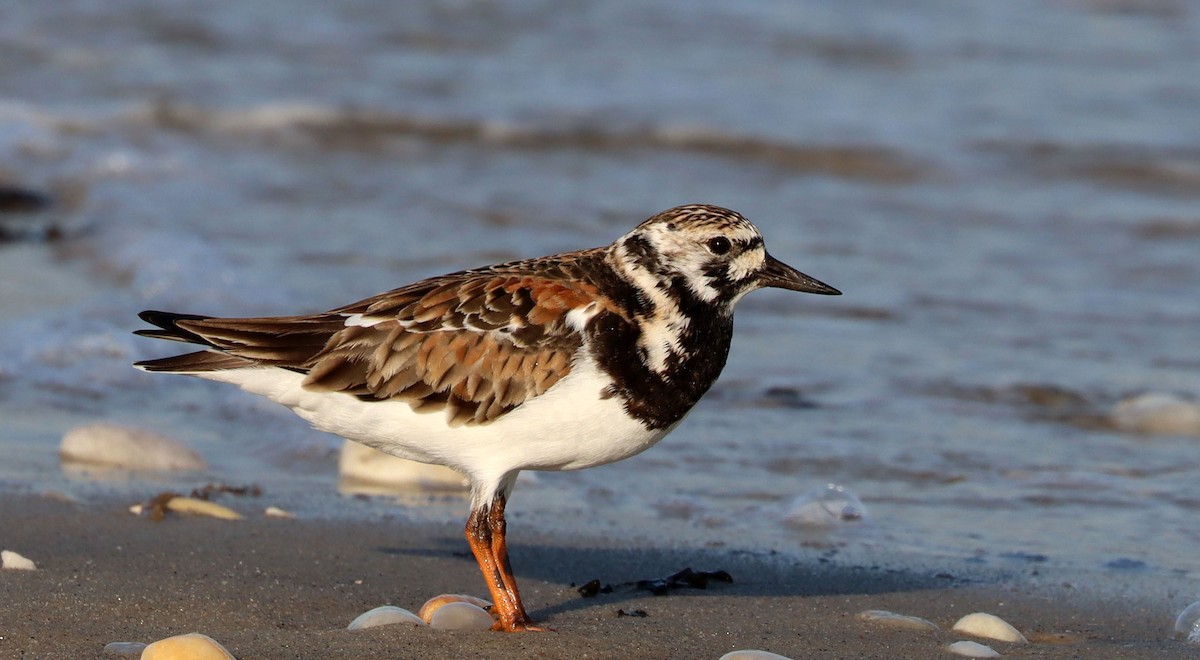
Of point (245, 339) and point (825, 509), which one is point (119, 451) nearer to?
point (245, 339)

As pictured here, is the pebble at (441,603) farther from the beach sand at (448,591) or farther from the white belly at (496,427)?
the white belly at (496,427)

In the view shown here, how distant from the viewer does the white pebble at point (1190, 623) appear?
157 inches

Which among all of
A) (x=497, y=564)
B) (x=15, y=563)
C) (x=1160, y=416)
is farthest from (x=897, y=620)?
(x=1160, y=416)

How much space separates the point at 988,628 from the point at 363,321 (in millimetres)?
1744

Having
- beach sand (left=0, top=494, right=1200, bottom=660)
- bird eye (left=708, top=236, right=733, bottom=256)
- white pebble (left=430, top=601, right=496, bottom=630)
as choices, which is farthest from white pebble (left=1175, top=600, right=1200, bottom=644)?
white pebble (left=430, top=601, right=496, bottom=630)

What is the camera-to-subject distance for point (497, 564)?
157 inches

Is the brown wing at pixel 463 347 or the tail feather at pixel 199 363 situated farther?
the tail feather at pixel 199 363

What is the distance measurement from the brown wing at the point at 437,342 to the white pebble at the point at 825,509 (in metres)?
1.53

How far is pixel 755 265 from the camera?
13.0 ft

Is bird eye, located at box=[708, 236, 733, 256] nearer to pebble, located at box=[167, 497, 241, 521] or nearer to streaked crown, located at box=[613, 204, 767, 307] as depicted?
streaked crown, located at box=[613, 204, 767, 307]

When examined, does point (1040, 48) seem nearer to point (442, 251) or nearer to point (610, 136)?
point (610, 136)

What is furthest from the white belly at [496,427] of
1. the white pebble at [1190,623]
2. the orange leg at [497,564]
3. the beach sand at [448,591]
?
the white pebble at [1190,623]

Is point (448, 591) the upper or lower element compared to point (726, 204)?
lower

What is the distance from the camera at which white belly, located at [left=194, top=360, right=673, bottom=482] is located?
3729 mm
